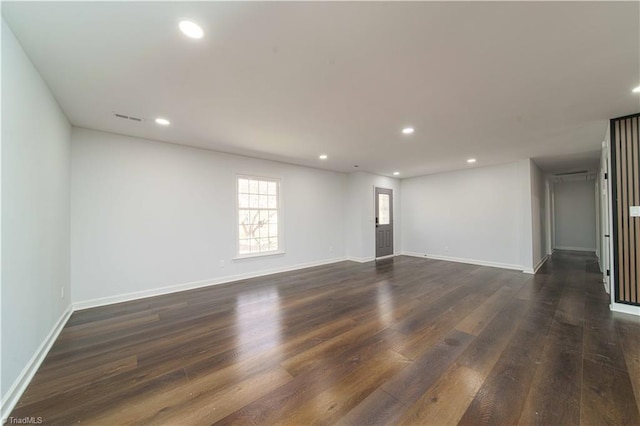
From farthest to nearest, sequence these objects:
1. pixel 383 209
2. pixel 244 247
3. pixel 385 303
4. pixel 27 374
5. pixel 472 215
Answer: pixel 383 209 → pixel 472 215 → pixel 244 247 → pixel 385 303 → pixel 27 374

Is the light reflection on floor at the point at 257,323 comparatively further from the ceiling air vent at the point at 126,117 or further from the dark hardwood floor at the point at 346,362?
the ceiling air vent at the point at 126,117

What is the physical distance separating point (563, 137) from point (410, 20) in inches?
162

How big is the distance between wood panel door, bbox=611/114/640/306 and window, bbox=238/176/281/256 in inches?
215

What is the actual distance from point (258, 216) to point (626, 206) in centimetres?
577

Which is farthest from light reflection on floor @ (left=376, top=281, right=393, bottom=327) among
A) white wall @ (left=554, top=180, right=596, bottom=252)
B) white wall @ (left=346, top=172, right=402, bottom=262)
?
white wall @ (left=554, top=180, right=596, bottom=252)

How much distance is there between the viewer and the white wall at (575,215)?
8156 millimetres

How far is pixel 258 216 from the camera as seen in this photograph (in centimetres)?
541

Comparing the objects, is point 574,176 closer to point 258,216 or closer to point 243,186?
point 258,216

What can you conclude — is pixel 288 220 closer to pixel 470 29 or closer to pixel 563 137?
pixel 470 29

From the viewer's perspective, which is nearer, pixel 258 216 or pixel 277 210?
pixel 258 216

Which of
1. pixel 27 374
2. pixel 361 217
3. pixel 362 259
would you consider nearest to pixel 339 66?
pixel 27 374

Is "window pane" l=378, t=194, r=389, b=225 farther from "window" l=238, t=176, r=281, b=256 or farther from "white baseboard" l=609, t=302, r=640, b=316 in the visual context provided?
"white baseboard" l=609, t=302, r=640, b=316

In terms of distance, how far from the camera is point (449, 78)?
2.27 metres

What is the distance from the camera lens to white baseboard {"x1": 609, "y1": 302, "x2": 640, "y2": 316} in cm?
310
